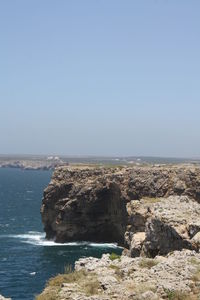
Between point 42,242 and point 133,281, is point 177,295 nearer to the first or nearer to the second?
point 133,281

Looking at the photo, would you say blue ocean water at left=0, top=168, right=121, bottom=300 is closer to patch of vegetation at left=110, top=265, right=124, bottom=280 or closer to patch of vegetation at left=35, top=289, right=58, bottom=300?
patch of vegetation at left=110, top=265, right=124, bottom=280

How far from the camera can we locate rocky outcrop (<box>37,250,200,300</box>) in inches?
874

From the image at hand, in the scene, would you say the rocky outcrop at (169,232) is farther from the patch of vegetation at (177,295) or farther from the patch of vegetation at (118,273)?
the patch of vegetation at (177,295)

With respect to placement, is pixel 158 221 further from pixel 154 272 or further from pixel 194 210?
pixel 154 272

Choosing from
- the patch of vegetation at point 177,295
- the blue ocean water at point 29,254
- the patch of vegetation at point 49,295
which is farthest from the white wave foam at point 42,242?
the patch of vegetation at point 177,295

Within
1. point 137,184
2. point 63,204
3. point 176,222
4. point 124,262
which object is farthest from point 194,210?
point 63,204

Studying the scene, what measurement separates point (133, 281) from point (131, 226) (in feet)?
136

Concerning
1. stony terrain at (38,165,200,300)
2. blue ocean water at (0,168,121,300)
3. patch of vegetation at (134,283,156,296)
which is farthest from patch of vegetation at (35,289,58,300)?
blue ocean water at (0,168,121,300)

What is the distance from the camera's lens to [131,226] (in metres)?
64.9

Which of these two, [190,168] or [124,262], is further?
[190,168]

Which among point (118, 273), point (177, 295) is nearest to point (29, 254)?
point (118, 273)

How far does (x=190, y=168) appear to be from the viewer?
285ft

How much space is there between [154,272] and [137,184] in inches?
2415

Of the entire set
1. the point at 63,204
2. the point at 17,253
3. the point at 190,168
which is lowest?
the point at 17,253
